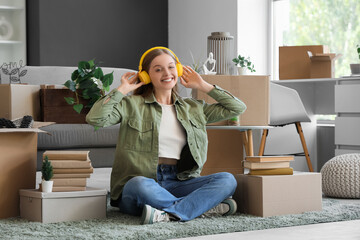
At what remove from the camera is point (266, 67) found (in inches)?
248

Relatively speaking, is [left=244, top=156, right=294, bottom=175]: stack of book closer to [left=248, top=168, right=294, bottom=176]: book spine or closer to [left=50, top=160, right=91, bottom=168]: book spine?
[left=248, top=168, right=294, bottom=176]: book spine

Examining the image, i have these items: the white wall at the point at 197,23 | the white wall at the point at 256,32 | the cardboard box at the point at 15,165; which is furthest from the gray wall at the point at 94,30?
the cardboard box at the point at 15,165

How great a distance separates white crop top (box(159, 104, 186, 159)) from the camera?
2.73 m

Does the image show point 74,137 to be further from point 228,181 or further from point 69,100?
point 228,181

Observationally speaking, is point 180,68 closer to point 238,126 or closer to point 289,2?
point 238,126

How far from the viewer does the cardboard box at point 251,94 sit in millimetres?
3408

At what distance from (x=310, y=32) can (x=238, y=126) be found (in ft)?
9.45

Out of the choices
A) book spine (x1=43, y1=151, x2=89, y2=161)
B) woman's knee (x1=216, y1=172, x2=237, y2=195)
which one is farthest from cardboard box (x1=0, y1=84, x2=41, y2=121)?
woman's knee (x1=216, y1=172, x2=237, y2=195)

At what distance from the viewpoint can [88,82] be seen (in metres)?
2.99

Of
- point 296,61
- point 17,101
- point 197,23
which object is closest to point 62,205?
point 17,101

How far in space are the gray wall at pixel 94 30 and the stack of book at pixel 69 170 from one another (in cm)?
410

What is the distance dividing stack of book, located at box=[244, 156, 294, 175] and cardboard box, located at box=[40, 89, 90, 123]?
0.89 metres

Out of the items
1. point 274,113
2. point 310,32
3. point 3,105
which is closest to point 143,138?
point 3,105

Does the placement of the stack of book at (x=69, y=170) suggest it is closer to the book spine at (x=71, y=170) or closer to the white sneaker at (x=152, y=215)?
the book spine at (x=71, y=170)
